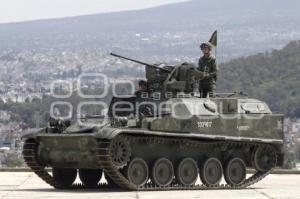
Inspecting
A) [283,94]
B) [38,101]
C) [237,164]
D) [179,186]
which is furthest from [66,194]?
[283,94]

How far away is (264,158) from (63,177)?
692 cm

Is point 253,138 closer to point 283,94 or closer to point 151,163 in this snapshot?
point 151,163

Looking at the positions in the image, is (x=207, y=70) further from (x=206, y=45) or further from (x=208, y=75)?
(x=206, y=45)

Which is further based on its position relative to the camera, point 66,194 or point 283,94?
point 283,94

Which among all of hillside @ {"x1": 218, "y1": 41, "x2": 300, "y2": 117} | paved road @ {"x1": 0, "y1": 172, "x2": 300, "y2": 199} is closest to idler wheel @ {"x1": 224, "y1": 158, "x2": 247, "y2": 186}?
paved road @ {"x1": 0, "y1": 172, "x2": 300, "y2": 199}

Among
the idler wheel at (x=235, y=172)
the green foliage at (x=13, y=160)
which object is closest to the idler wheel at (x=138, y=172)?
the idler wheel at (x=235, y=172)

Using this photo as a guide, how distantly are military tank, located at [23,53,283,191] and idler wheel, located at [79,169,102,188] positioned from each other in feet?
0.11

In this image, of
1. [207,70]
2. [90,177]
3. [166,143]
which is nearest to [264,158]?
[207,70]

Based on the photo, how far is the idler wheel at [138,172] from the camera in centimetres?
3369

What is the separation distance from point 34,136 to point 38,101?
9898cm

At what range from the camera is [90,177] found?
36812mm

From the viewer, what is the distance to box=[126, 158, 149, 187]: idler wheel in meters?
33.7

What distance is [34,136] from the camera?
115ft

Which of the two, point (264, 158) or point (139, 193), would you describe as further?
point (264, 158)
